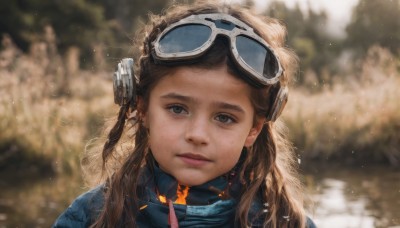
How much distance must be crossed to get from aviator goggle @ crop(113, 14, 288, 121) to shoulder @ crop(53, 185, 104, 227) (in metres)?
0.37

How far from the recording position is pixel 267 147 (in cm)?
301

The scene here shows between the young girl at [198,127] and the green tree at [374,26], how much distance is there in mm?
22316

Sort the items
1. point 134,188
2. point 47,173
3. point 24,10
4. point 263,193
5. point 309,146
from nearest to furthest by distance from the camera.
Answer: point 134,188, point 263,193, point 47,173, point 309,146, point 24,10

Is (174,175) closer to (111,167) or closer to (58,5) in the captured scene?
(111,167)

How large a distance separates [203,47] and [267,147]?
0.63 meters

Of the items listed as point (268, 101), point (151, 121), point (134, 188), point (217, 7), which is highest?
point (217, 7)

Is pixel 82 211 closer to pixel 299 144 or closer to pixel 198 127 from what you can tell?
pixel 198 127

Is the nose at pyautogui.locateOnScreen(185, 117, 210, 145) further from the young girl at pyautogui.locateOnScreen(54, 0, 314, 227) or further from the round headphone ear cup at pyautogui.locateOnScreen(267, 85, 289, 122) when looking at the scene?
the round headphone ear cup at pyautogui.locateOnScreen(267, 85, 289, 122)

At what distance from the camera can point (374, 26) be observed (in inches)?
1072

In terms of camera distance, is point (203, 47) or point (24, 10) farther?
point (24, 10)

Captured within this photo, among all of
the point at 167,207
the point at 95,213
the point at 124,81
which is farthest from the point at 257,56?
the point at 95,213

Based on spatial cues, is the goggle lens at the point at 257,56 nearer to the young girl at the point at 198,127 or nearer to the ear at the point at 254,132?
the young girl at the point at 198,127

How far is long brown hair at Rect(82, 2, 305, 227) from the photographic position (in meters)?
2.64

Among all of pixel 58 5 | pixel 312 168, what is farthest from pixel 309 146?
pixel 58 5
